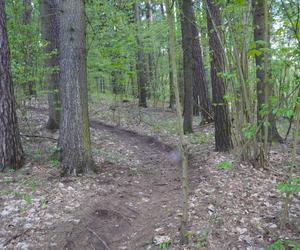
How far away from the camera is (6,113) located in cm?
568

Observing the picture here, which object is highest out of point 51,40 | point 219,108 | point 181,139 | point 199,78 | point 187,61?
point 51,40

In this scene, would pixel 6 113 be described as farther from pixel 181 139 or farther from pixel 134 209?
pixel 181 139

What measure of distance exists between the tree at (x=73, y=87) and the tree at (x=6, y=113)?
3.32ft

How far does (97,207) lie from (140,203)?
761 mm

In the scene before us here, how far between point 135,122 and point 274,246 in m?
9.39

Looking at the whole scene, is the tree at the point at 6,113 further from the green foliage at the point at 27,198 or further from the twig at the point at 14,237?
the twig at the point at 14,237

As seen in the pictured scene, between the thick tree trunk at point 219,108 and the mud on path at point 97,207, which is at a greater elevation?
the thick tree trunk at point 219,108

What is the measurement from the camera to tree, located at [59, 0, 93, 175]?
5672 millimetres

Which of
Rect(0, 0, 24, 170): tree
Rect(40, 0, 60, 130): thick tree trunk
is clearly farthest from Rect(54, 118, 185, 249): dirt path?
Rect(40, 0, 60, 130): thick tree trunk

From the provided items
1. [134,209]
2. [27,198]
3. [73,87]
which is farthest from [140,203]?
[73,87]

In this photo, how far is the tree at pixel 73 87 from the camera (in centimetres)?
567

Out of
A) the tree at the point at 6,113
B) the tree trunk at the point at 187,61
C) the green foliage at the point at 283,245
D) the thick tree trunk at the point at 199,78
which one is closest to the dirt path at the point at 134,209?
the green foliage at the point at 283,245

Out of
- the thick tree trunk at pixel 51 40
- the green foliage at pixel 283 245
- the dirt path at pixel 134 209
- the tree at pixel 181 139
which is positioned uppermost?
the thick tree trunk at pixel 51 40

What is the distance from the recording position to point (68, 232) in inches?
155
